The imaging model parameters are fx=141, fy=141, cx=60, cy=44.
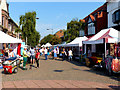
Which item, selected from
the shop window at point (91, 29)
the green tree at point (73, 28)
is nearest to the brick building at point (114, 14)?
the shop window at point (91, 29)

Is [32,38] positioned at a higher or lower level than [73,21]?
lower

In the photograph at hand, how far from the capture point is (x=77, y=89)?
5.59 metres

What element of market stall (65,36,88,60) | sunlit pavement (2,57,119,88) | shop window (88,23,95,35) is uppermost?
shop window (88,23,95,35)

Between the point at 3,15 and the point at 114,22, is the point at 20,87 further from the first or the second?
the point at 3,15

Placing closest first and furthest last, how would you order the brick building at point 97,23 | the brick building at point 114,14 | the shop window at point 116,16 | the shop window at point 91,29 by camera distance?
the shop window at point 116,16 < the brick building at point 114,14 < the brick building at point 97,23 < the shop window at point 91,29

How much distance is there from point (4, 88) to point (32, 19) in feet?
81.6

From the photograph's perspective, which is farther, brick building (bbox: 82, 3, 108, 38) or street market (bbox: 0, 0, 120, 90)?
brick building (bbox: 82, 3, 108, 38)

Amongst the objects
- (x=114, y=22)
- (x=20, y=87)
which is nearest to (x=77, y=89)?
(x=20, y=87)

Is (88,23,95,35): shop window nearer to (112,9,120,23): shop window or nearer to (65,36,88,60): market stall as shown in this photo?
(65,36,88,60): market stall

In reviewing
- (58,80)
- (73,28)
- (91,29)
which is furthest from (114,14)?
(58,80)

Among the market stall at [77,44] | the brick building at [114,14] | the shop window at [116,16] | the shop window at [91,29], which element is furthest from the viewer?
the shop window at [91,29]

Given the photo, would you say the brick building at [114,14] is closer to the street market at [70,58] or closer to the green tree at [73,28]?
the street market at [70,58]

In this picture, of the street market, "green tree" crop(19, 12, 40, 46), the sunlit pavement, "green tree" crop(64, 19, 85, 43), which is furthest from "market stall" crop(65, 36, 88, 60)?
"green tree" crop(19, 12, 40, 46)

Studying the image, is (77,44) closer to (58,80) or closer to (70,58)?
(70,58)
